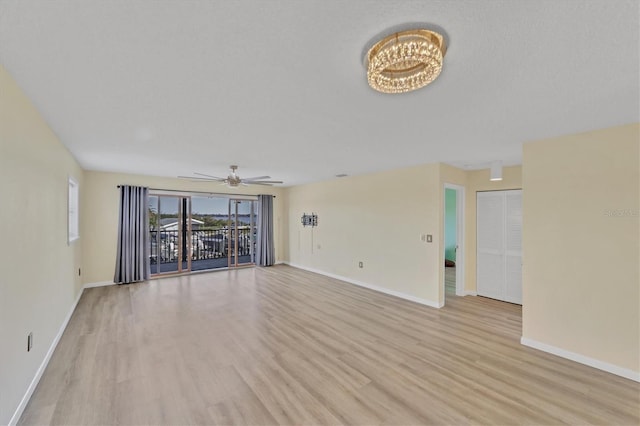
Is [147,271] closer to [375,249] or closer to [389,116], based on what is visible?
[375,249]

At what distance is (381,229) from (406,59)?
4.13 m

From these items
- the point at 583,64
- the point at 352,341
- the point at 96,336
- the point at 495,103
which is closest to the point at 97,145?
the point at 96,336

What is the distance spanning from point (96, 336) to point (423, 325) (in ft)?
13.6

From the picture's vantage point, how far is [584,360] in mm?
2645

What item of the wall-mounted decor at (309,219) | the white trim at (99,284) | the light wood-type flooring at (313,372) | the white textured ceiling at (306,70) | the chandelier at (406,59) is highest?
the white textured ceiling at (306,70)

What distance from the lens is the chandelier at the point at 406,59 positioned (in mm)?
1271

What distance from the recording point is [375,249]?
532 cm

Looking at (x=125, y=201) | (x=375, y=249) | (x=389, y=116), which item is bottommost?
(x=375, y=249)

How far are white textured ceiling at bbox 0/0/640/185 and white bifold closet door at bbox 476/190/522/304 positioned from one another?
203 centimetres

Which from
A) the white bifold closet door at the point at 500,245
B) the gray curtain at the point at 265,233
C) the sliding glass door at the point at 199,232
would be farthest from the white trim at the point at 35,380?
the white bifold closet door at the point at 500,245

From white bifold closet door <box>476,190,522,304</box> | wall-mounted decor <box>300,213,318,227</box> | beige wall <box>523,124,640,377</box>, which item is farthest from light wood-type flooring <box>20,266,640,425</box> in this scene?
wall-mounted decor <box>300,213,318,227</box>

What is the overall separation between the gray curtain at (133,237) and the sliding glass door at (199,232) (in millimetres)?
495

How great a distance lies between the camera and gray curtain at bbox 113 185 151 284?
5594 mm

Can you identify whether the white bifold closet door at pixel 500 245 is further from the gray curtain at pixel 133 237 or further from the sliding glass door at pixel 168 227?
the gray curtain at pixel 133 237
